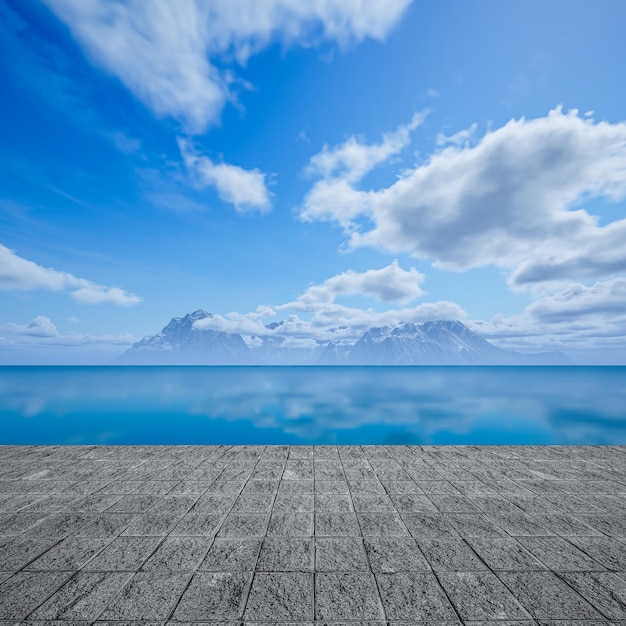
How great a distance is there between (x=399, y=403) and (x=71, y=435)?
3549cm

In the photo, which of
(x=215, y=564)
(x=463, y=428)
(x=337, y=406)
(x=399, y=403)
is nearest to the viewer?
(x=215, y=564)

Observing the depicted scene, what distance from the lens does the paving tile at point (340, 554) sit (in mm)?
4160

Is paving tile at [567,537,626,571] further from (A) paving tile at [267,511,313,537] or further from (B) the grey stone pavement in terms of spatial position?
(A) paving tile at [267,511,313,537]

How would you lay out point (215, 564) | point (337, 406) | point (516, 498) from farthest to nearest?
point (337, 406)
point (516, 498)
point (215, 564)

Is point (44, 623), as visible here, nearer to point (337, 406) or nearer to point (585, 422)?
point (337, 406)

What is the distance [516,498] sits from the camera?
6.20 meters

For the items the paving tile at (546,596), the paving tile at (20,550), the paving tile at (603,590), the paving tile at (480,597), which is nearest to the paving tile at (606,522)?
the paving tile at (603,590)

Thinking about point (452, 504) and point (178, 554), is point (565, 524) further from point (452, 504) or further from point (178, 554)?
point (178, 554)

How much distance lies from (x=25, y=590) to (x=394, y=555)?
4.39 meters

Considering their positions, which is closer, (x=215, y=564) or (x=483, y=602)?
(x=483, y=602)

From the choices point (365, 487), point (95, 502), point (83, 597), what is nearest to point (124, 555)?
point (83, 597)

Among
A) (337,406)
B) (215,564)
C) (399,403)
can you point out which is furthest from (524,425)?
(215,564)

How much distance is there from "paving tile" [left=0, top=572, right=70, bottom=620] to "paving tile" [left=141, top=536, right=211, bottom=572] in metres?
0.97

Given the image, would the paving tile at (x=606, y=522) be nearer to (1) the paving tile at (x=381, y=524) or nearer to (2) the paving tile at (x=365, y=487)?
(1) the paving tile at (x=381, y=524)
